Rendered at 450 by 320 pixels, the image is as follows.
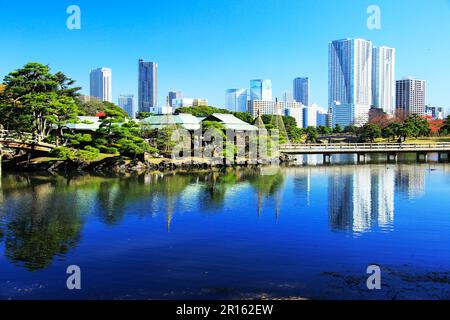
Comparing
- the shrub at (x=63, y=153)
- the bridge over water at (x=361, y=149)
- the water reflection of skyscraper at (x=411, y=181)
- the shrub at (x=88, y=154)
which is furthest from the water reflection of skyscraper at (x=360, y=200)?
the shrub at (x=63, y=153)

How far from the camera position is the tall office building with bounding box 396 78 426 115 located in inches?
6132

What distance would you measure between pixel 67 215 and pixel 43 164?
18.6 meters

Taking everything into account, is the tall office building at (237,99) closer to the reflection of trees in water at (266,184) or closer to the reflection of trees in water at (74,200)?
the reflection of trees in water at (266,184)

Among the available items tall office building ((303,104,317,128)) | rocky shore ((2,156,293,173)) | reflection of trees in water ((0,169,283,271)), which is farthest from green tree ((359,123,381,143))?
tall office building ((303,104,317,128))

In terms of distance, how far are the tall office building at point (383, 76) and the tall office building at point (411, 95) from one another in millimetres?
19305

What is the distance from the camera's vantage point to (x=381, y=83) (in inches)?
7244

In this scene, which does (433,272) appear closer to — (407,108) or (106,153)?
(106,153)

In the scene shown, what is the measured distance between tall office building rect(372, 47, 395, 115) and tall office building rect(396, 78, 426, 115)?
63.3 feet

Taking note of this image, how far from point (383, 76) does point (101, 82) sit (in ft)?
372

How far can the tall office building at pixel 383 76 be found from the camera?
17900cm

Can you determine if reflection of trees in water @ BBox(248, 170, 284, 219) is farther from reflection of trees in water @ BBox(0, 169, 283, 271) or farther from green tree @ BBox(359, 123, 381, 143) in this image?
green tree @ BBox(359, 123, 381, 143)

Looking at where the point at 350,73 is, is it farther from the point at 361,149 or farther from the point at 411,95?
the point at 361,149

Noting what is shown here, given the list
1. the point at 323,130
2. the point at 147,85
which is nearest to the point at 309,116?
the point at 147,85
